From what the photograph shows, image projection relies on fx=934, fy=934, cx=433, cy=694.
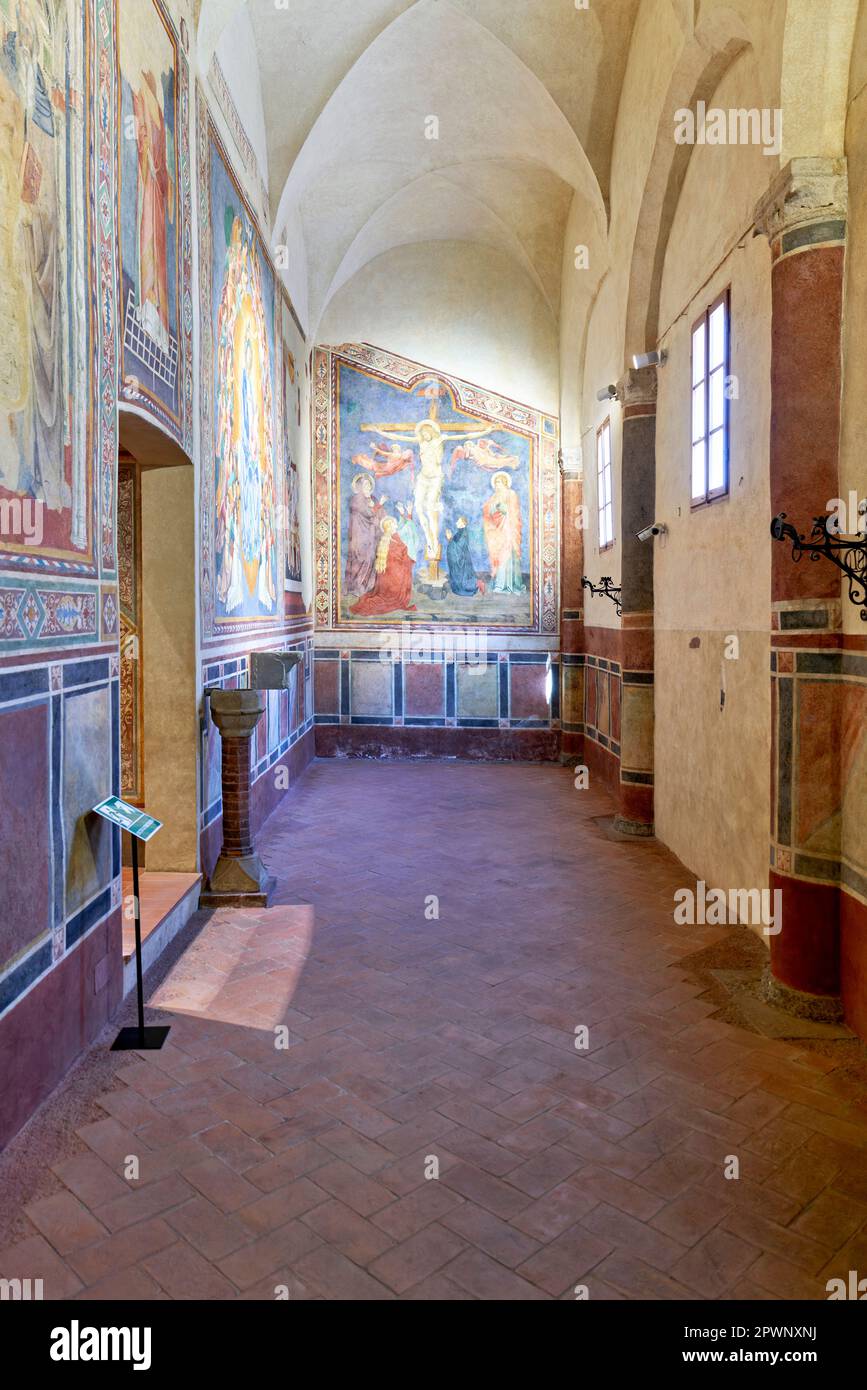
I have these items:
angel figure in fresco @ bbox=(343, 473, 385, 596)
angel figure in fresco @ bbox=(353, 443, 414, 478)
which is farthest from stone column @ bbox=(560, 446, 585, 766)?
angel figure in fresco @ bbox=(343, 473, 385, 596)

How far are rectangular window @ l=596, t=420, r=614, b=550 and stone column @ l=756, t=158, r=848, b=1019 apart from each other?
582cm

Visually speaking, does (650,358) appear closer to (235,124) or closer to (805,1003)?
(235,124)

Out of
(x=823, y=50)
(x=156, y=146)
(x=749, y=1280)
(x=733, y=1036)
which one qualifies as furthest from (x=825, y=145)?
(x=749, y=1280)

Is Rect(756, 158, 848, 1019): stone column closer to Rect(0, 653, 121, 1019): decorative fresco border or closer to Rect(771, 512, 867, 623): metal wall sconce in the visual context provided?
Rect(771, 512, 867, 623): metal wall sconce

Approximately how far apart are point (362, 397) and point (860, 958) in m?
10.9

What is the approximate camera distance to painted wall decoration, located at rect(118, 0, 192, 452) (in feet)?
16.6

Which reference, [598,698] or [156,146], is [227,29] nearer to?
[156,146]

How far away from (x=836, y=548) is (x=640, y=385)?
476 cm

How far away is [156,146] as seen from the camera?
18.4 feet

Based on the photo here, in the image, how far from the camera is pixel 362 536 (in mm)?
13430

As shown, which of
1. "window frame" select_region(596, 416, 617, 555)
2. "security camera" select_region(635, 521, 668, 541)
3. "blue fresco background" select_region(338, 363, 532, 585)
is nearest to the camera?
"security camera" select_region(635, 521, 668, 541)

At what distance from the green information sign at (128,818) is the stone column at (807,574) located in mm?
3114

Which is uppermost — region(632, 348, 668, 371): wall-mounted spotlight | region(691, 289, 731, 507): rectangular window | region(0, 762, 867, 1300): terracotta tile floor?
region(632, 348, 668, 371): wall-mounted spotlight

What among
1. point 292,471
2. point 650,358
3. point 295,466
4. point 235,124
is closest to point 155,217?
point 235,124
